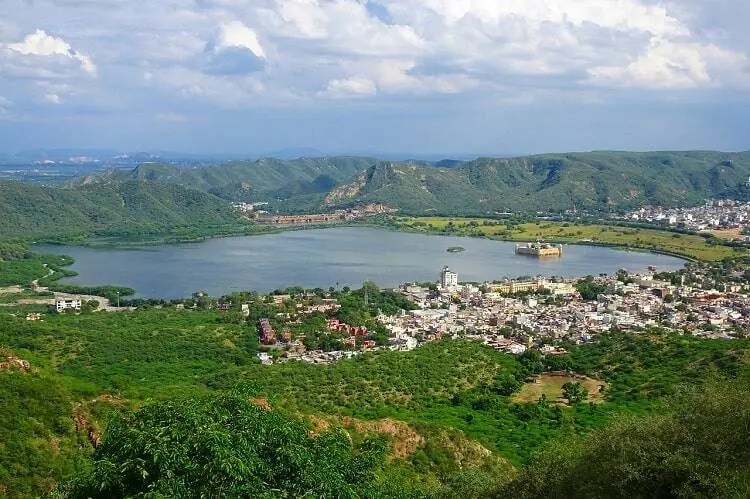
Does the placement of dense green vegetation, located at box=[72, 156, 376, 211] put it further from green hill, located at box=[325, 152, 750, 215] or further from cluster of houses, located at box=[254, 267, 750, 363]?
cluster of houses, located at box=[254, 267, 750, 363]

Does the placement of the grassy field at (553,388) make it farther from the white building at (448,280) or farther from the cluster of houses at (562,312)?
the white building at (448,280)

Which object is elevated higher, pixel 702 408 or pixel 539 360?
pixel 702 408

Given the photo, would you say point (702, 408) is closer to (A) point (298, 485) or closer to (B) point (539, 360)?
(A) point (298, 485)

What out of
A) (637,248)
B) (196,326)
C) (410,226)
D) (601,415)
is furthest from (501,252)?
(601,415)

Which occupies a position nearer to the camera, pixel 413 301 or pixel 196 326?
pixel 196 326

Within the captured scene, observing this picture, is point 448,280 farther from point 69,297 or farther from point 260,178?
point 260,178

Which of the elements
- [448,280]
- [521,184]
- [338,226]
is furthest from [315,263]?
[521,184]
